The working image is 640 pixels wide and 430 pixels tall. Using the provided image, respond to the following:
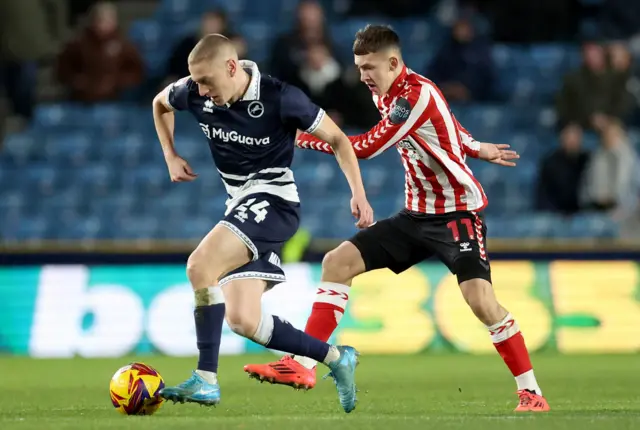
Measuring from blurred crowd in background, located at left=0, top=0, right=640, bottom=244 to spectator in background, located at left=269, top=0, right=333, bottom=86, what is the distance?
1cm

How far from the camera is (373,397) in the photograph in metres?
8.55

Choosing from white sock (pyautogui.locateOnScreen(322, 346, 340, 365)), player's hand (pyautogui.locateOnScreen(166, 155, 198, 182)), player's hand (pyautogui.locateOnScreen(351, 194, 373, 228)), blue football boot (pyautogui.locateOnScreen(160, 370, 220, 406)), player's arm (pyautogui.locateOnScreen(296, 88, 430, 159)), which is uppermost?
player's arm (pyautogui.locateOnScreen(296, 88, 430, 159))

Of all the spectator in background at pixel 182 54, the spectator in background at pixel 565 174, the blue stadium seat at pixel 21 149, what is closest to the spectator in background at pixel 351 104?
the spectator in background at pixel 182 54

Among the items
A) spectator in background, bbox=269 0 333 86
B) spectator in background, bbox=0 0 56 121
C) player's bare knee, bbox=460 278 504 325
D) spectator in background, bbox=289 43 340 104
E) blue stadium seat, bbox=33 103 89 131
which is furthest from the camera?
spectator in background, bbox=0 0 56 121

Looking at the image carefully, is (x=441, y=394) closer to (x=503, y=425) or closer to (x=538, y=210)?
(x=503, y=425)

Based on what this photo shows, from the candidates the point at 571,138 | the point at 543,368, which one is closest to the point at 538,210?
the point at 571,138

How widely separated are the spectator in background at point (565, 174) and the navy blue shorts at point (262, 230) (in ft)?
24.6

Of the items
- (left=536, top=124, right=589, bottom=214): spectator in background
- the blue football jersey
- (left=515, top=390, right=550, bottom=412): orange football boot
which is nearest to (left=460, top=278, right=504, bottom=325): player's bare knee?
(left=515, top=390, right=550, bottom=412): orange football boot

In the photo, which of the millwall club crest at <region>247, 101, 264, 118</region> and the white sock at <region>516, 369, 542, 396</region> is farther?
the white sock at <region>516, 369, 542, 396</region>

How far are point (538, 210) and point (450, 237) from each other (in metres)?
7.05

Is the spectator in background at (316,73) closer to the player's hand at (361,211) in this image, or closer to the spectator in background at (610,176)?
the spectator in background at (610,176)

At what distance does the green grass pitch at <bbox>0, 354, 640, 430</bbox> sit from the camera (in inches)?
262

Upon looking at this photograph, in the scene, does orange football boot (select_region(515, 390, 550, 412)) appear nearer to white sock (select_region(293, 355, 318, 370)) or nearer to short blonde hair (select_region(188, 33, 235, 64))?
white sock (select_region(293, 355, 318, 370))

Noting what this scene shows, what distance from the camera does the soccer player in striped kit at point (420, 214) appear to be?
25.1ft
